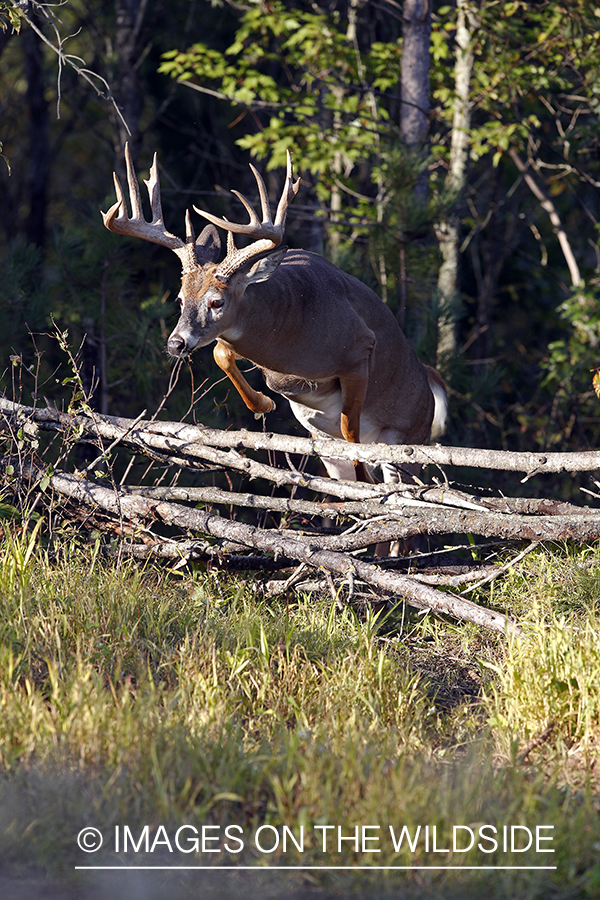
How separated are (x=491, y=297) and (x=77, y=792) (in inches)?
447

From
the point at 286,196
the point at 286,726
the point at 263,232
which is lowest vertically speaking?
the point at 286,726

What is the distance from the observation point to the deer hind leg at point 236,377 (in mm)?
5121

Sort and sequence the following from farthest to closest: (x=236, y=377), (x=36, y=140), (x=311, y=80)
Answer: (x=36, y=140) → (x=311, y=80) → (x=236, y=377)

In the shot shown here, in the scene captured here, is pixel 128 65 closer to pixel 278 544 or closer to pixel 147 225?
pixel 147 225

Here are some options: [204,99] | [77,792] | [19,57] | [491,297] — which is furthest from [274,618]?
[19,57]

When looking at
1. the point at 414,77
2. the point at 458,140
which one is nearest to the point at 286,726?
the point at 414,77

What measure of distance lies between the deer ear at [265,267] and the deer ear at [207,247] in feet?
0.83

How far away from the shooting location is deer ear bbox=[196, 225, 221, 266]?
4.75 meters

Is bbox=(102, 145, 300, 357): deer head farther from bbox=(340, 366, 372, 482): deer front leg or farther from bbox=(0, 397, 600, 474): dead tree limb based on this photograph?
bbox=(340, 366, 372, 482): deer front leg

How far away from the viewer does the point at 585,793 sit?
2.71 m

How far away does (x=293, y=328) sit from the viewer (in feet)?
16.7

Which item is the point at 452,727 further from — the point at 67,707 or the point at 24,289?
the point at 24,289

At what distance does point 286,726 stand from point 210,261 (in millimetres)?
2544

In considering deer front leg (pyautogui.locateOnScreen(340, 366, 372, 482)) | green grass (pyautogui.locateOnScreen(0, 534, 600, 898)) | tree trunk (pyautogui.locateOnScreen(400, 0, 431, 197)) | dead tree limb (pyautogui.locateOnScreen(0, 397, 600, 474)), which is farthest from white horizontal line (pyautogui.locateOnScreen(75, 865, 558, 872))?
tree trunk (pyautogui.locateOnScreen(400, 0, 431, 197))
